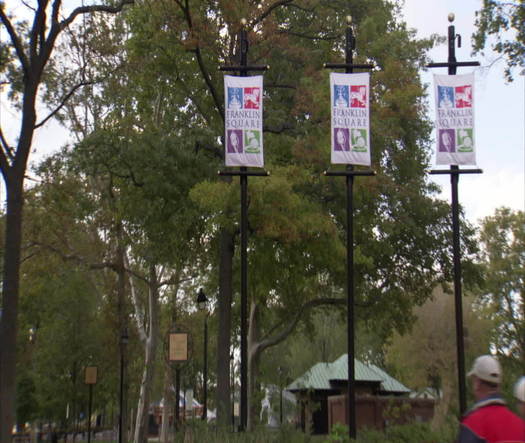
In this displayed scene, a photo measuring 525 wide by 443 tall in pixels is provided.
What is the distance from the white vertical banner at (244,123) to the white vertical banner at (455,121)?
406 centimetres

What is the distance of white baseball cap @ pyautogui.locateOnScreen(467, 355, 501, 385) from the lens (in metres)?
5.93

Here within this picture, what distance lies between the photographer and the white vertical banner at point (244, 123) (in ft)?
63.8

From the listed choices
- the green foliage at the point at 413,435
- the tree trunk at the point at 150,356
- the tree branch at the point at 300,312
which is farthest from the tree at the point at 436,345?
the green foliage at the point at 413,435

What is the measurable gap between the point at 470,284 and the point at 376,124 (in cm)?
1069

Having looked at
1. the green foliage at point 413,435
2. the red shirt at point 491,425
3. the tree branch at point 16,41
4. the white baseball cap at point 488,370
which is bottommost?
the green foliage at point 413,435

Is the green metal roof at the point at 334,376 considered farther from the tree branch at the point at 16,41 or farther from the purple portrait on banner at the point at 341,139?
the tree branch at the point at 16,41

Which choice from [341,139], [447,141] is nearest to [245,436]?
[341,139]

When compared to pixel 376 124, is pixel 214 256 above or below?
below

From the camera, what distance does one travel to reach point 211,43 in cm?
2683

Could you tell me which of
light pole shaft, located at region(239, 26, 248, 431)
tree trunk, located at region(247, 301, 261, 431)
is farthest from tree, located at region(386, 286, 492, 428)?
light pole shaft, located at region(239, 26, 248, 431)

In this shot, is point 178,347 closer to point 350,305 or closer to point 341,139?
point 350,305

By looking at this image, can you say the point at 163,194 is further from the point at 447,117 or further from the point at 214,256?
the point at 447,117

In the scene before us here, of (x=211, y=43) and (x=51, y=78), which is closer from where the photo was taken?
(x=51, y=78)

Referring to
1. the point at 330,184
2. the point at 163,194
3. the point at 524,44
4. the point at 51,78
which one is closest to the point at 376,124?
the point at 330,184
